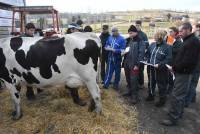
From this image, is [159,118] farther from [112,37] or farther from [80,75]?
[112,37]

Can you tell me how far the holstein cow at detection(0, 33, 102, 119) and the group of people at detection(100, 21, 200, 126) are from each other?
1.49 meters

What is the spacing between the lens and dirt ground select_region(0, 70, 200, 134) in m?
5.52

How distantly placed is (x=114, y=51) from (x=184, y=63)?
282 cm

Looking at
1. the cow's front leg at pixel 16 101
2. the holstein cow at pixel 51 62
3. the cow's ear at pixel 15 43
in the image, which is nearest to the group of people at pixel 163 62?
the holstein cow at pixel 51 62

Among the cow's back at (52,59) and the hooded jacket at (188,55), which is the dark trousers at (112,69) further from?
the hooded jacket at (188,55)

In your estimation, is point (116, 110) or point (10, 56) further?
point (116, 110)

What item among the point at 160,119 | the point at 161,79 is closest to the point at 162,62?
the point at 161,79

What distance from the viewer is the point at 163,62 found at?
681 centimetres

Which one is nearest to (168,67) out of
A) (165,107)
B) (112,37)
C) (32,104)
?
(165,107)

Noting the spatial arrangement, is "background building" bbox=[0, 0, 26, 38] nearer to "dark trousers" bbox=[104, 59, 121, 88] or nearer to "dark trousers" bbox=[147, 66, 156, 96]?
"dark trousers" bbox=[104, 59, 121, 88]

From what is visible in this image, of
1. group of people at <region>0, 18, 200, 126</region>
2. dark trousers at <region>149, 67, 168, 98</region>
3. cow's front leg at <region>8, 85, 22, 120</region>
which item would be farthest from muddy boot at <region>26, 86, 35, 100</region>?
dark trousers at <region>149, 67, 168, 98</region>

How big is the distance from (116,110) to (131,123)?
2.39 ft

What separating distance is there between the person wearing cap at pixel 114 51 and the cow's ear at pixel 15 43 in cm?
275

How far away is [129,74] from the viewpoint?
7711mm
